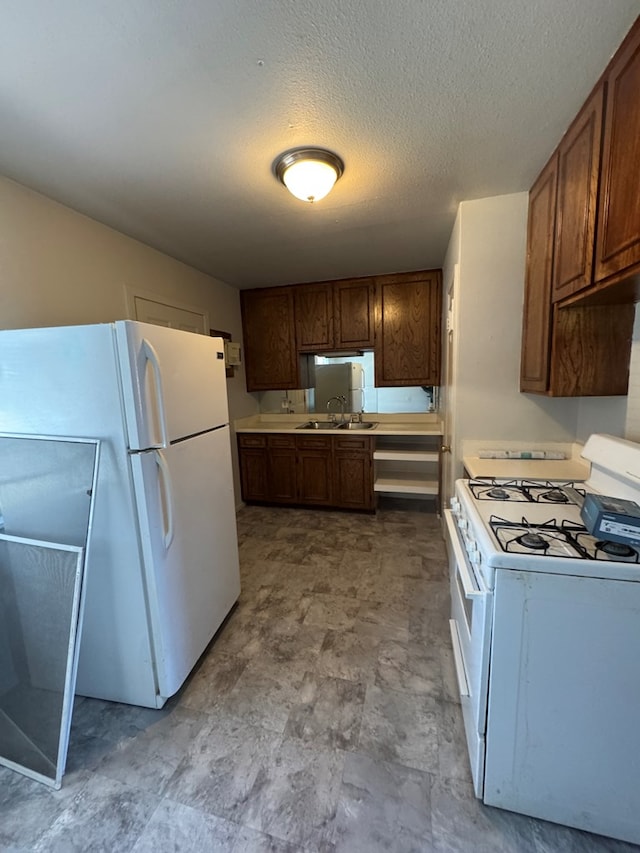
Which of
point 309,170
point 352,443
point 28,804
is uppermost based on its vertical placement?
point 309,170

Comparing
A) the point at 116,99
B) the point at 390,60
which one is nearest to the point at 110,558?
the point at 116,99

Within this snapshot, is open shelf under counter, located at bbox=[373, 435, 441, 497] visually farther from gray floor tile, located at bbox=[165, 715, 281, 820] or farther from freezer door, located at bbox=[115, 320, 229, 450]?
gray floor tile, located at bbox=[165, 715, 281, 820]

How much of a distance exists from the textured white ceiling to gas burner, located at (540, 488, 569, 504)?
1547 mm

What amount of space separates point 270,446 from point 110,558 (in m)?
2.31

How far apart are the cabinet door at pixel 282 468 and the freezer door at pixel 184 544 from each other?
163 cm

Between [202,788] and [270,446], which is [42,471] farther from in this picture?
[270,446]

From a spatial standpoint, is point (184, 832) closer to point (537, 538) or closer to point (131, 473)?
point (131, 473)

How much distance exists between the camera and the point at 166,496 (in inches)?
56.5

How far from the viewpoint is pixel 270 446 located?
12.1 feet

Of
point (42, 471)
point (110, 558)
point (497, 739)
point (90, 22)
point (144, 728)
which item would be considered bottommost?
point (144, 728)

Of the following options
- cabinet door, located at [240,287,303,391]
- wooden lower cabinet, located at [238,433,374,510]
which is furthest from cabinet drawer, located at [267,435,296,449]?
cabinet door, located at [240,287,303,391]

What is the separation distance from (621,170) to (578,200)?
0.90 feet

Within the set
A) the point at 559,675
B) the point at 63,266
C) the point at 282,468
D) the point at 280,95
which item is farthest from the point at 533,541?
the point at 282,468

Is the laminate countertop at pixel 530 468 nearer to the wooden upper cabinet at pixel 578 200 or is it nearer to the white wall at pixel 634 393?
the white wall at pixel 634 393
